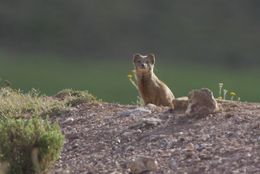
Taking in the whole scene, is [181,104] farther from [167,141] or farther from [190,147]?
[190,147]

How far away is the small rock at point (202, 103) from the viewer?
481 inches

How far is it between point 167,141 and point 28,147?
1437mm

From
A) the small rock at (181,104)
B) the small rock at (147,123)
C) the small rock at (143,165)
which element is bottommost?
the small rock at (143,165)

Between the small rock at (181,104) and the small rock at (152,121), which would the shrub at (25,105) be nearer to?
the small rock at (181,104)

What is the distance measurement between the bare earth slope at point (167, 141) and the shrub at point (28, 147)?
0.30 m

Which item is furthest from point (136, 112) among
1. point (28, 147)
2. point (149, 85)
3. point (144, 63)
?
point (144, 63)

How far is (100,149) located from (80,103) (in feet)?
9.18

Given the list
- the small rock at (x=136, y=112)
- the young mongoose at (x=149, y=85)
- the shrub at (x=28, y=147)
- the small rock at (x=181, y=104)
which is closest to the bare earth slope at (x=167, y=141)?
the small rock at (x=136, y=112)

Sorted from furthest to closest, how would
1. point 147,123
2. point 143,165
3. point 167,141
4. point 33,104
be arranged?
point 33,104 → point 147,123 → point 167,141 → point 143,165

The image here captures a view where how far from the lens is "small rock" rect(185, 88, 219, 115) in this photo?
12.2 m

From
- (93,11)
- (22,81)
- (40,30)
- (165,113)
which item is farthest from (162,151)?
(93,11)

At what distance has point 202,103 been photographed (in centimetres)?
1226

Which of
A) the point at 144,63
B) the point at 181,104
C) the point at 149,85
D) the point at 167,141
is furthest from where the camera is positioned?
the point at 144,63

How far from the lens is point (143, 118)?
12.7 metres
